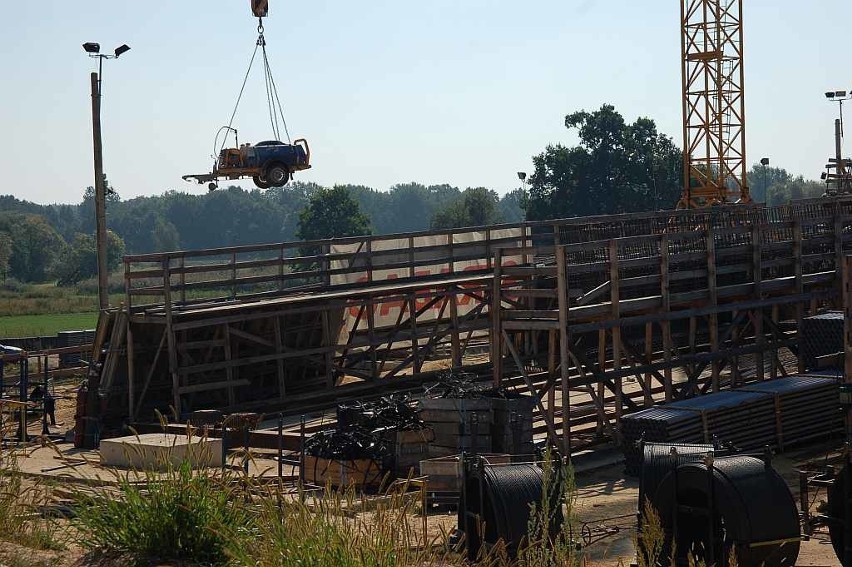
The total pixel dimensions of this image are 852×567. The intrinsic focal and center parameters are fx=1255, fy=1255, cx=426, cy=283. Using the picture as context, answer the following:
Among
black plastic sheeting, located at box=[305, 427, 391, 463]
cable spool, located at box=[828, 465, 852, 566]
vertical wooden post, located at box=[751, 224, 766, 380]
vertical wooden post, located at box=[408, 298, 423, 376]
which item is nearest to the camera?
cable spool, located at box=[828, 465, 852, 566]

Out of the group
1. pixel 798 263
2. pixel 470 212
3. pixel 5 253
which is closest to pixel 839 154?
pixel 798 263

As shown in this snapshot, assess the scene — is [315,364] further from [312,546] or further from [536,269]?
[312,546]

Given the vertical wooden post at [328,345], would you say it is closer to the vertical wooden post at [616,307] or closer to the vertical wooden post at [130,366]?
the vertical wooden post at [130,366]

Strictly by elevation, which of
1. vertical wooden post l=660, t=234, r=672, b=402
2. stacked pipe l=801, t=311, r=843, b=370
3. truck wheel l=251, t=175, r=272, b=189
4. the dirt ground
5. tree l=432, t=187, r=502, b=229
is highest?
tree l=432, t=187, r=502, b=229

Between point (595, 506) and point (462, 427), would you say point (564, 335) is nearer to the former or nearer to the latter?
point (462, 427)

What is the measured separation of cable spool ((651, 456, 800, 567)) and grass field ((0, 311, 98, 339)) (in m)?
45.6

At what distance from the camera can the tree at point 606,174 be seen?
93.2 metres

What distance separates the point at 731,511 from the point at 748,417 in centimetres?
839

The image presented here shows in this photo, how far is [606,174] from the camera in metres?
94.6

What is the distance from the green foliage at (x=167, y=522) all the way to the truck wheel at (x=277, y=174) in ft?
62.8

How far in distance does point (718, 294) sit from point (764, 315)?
2.37 m

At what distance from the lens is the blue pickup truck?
92.0 feet

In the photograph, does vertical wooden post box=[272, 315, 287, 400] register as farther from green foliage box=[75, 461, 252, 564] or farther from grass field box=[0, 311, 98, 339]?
grass field box=[0, 311, 98, 339]

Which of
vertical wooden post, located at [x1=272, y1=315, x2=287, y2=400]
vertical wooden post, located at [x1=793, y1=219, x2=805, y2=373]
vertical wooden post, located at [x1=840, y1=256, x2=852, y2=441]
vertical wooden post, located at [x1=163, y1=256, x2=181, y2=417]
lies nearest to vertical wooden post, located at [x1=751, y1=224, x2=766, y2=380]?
vertical wooden post, located at [x1=793, y1=219, x2=805, y2=373]
